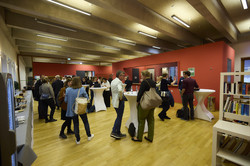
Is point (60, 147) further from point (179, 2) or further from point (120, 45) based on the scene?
point (120, 45)

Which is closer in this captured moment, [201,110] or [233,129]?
[233,129]

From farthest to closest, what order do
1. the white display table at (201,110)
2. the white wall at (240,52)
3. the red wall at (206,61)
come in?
the white wall at (240,52), the red wall at (206,61), the white display table at (201,110)

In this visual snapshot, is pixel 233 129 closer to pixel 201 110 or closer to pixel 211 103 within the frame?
pixel 201 110

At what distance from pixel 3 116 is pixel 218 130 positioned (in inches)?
93.9

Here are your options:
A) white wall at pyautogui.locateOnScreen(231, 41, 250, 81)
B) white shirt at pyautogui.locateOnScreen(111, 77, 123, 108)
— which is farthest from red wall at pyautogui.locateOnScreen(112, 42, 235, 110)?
white shirt at pyautogui.locateOnScreen(111, 77, 123, 108)

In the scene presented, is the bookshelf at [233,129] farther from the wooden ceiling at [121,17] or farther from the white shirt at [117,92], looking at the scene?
the wooden ceiling at [121,17]

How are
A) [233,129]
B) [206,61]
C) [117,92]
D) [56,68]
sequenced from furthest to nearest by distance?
[56,68]
[206,61]
[117,92]
[233,129]

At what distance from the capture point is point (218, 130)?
5.81 feet

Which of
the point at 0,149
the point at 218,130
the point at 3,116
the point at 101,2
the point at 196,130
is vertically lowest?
the point at 196,130

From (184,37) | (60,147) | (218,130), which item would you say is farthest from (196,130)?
(184,37)

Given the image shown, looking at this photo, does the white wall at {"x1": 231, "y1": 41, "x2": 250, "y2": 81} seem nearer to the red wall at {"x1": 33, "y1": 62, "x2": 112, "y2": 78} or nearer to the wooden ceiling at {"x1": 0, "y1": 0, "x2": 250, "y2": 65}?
the wooden ceiling at {"x1": 0, "y1": 0, "x2": 250, "y2": 65}

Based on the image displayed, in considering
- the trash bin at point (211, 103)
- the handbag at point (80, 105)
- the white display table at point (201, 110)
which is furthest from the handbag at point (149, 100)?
the trash bin at point (211, 103)

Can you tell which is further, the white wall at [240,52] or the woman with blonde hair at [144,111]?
the white wall at [240,52]

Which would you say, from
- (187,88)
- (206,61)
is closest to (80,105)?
(187,88)
